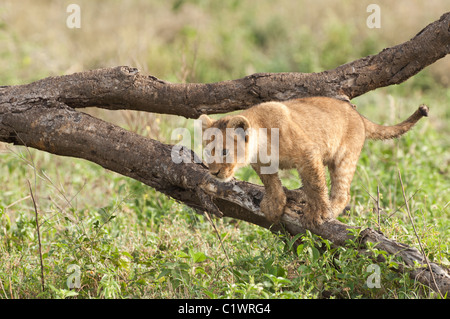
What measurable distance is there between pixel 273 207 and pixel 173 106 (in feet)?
4.85

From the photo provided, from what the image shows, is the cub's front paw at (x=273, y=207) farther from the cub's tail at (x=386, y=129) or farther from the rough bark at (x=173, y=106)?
the cub's tail at (x=386, y=129)

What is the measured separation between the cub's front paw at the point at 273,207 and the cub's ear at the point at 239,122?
0.78 meters

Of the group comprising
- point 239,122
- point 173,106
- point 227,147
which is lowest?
point 227,147

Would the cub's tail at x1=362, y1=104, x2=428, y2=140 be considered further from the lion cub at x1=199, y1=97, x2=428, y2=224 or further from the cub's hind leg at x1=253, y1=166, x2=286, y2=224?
the cub's hind leg at x1=253, y1=166, x2=286, y2=224

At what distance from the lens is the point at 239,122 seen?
4.69 meters

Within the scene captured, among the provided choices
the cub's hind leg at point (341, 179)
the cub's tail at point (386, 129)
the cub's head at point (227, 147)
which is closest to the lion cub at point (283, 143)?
the cub's head at point (227, 147)

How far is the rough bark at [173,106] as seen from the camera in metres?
5.18

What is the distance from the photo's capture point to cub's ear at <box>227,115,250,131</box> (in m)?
4.67

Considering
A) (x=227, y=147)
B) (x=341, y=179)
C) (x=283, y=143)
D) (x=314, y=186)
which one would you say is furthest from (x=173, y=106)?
(x=341, y=179)

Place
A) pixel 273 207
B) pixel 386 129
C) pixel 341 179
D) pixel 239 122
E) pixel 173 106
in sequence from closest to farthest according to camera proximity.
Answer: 1. pixel 239 122
2. pixel 273 207
3. pixel 173 106
4. pixel 341 179
5. pixel 386 129

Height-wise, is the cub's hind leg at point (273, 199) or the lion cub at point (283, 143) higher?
the lion cub at point (283, 143)

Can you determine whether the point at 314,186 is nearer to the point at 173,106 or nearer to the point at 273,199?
the point at 273,199

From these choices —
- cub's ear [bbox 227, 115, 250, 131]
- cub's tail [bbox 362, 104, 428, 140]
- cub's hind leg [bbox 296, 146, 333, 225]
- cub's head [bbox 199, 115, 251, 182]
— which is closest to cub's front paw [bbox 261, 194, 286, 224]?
cub's hind leg [bbox 296, 146, 333, 225]

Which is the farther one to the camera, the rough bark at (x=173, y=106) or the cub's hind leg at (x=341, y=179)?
the cub's hind leg at (x=341, y=179)
